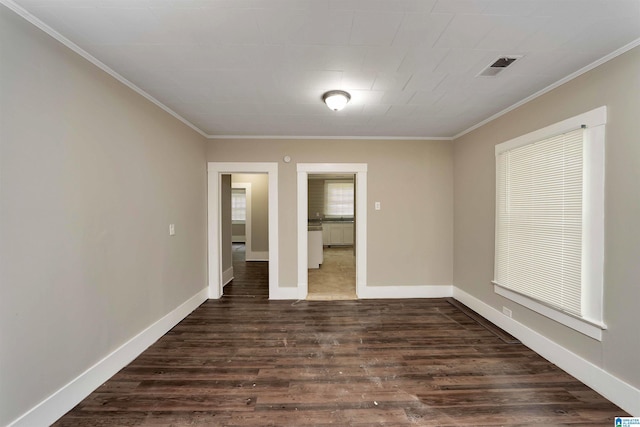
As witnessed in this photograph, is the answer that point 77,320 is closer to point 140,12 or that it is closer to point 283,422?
point 283,422

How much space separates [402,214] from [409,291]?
119 cm

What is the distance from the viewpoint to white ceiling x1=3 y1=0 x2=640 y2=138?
4.61 ft

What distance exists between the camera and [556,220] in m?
2.25

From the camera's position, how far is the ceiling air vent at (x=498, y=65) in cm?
187

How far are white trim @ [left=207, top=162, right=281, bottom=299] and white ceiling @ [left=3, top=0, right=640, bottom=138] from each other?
1198 mm

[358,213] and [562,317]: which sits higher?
[358,213]

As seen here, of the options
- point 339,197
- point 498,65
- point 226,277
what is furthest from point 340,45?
point 339,197

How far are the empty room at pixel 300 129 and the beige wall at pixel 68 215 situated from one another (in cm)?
1

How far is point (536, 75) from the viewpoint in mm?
2102

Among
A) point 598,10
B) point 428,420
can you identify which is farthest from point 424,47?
point 428,420

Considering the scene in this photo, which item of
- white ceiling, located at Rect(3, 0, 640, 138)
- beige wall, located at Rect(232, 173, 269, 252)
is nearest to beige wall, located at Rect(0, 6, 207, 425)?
white ceiling, located at Rect(3, 0, 640, 138)

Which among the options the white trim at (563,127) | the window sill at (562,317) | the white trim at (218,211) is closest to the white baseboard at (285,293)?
the white trim at (218,211)

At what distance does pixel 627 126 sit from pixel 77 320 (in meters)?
4.01

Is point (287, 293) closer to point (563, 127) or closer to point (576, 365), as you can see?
point (576, 365)
